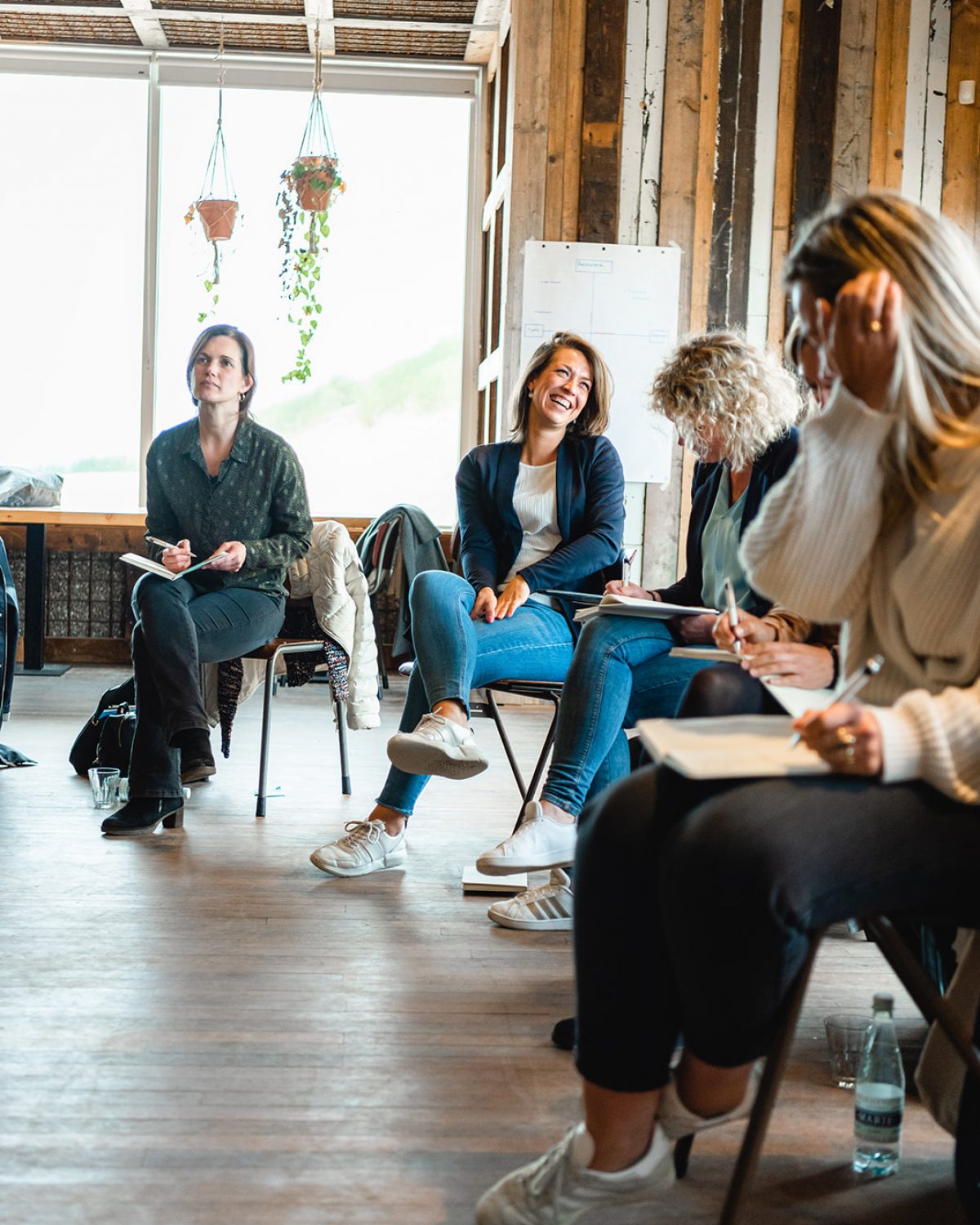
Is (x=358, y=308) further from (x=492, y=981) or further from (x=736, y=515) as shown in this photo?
(x=492, y=981)

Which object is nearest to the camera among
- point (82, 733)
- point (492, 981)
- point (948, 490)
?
point (948, 490)

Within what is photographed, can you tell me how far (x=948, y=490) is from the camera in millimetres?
1199

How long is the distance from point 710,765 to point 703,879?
102 mm

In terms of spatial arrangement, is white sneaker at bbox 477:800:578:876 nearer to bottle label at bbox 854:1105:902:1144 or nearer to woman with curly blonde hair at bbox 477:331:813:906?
woman with curly blonde hair at bbox 477:331:813:906

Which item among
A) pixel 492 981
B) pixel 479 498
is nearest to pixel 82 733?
pixel 479 498

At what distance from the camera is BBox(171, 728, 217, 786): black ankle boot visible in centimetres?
296

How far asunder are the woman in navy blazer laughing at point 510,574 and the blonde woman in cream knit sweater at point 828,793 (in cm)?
122

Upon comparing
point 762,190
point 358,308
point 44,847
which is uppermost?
point 762,190

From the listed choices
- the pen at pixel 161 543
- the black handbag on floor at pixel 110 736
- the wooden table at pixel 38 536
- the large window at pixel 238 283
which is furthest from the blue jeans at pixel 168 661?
the large window at pixel 238 283

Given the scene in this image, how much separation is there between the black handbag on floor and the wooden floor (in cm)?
37

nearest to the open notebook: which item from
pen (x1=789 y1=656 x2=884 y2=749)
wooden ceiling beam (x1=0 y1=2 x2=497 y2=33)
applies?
pen (x1=789 y1=656 x2=884 y2=749)

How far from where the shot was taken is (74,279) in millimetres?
6188

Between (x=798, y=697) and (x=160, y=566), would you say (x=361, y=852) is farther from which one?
(x=798, y=697)

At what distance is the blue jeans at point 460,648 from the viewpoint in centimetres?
258
